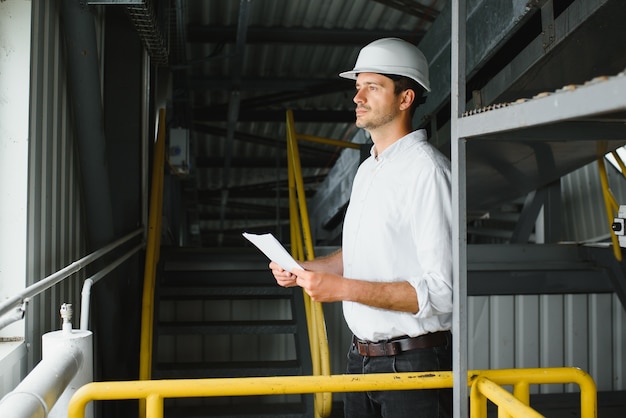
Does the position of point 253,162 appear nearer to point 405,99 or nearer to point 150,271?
point 150,271

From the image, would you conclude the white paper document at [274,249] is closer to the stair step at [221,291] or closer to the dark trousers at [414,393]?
the dark trousers at [414,393]

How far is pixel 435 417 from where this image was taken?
6.53ft

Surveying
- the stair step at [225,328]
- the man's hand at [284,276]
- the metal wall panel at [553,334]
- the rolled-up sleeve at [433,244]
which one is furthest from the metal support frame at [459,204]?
the metal wall panel at [553,334]

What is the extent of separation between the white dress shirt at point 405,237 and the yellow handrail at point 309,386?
0.74 ft

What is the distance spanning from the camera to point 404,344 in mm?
1994

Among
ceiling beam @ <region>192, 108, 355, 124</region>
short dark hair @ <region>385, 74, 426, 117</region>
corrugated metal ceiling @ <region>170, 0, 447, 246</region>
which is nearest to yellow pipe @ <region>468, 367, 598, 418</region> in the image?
short dark hair @ <region>385, 74, 426, 117</region>

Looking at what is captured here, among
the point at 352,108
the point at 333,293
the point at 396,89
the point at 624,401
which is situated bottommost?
the point at 624,401

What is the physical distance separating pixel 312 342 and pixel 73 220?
4.50 ft

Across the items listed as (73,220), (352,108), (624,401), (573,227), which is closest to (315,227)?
(352,108)

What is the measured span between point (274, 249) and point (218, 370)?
1.84m

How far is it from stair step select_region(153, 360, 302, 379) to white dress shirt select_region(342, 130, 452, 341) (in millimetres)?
1485

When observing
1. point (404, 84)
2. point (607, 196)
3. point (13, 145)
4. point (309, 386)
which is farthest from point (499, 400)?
point (607, 196)

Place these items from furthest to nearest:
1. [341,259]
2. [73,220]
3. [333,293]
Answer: [73,220] → [341,259] → [333,293]

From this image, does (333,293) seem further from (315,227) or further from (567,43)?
(315,227)
